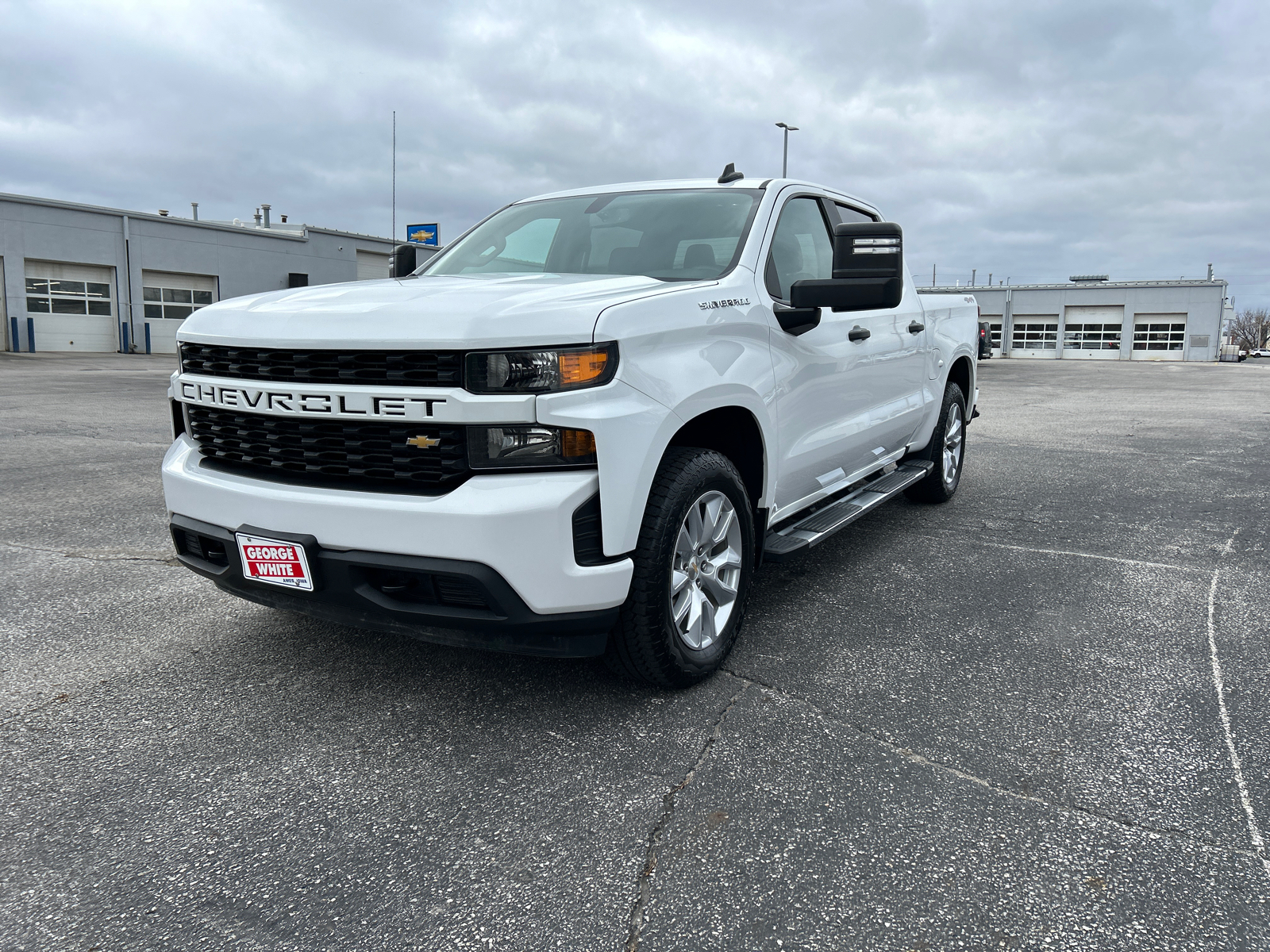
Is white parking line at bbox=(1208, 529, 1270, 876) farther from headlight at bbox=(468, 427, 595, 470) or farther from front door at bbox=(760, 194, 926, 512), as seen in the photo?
headlight at bbox=(468, 427, 595, 470)

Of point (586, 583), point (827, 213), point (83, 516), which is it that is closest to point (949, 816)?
point (586, 583)

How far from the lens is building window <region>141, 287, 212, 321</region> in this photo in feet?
113

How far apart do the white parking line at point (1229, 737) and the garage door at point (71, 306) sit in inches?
1434

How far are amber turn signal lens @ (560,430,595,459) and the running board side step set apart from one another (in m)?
1.31

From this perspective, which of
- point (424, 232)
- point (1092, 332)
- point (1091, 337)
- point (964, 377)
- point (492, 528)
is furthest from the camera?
point (1091, 337)

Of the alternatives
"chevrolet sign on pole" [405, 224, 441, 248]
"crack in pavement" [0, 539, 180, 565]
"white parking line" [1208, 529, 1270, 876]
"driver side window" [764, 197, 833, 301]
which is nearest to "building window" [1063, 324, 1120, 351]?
"chevrolet sign on pole" [405, 224, 441, 248]

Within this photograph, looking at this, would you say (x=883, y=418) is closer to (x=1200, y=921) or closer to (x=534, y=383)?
(x=534, y=383)

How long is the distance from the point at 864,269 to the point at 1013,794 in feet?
6.19

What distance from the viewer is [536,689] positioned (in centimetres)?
315

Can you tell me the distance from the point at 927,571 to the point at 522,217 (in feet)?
8.99

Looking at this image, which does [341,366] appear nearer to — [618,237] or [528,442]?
[528,442]

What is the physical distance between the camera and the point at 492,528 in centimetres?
248

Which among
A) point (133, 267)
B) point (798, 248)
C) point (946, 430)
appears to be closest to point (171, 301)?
point (133, 267)

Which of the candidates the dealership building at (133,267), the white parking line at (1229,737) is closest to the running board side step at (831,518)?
the white parking line at (1229,737)
